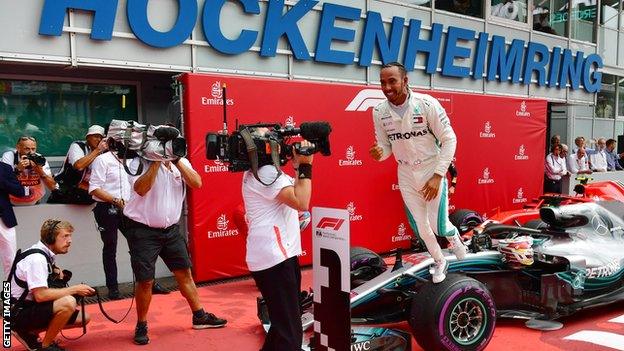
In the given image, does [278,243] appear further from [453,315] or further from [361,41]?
[361,41]

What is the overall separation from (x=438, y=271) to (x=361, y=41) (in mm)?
5520

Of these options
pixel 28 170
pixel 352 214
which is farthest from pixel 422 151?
pixel 28 170

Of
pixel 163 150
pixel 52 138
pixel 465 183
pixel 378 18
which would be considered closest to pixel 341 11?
pixel 378 18

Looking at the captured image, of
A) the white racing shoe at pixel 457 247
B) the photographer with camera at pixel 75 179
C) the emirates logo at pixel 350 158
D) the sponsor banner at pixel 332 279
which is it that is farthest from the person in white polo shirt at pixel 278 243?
the emirates logo at pixel 350 158

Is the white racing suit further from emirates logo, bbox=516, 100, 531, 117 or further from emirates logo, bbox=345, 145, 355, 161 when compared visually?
emirates logo, bbox=516, 100, 531, 117

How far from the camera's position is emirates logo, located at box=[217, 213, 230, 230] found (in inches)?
241

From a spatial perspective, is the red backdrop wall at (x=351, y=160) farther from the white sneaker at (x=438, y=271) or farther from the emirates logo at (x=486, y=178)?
the white sneaker at (x=438, y=271)

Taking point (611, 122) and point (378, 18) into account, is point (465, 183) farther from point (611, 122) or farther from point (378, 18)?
point (611, 122)

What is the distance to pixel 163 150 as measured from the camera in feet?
12.8

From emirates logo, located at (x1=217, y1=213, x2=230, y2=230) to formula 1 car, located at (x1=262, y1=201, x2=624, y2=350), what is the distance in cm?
188

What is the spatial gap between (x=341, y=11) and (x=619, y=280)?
5.39 meters

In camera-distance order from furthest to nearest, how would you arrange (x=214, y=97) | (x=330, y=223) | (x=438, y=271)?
1. (x=214, y=97)
2. (x=438, y=271)
3. (x=330, y=223)

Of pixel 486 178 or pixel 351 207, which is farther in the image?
pixel 486 178

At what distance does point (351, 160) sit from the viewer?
23.7ft
